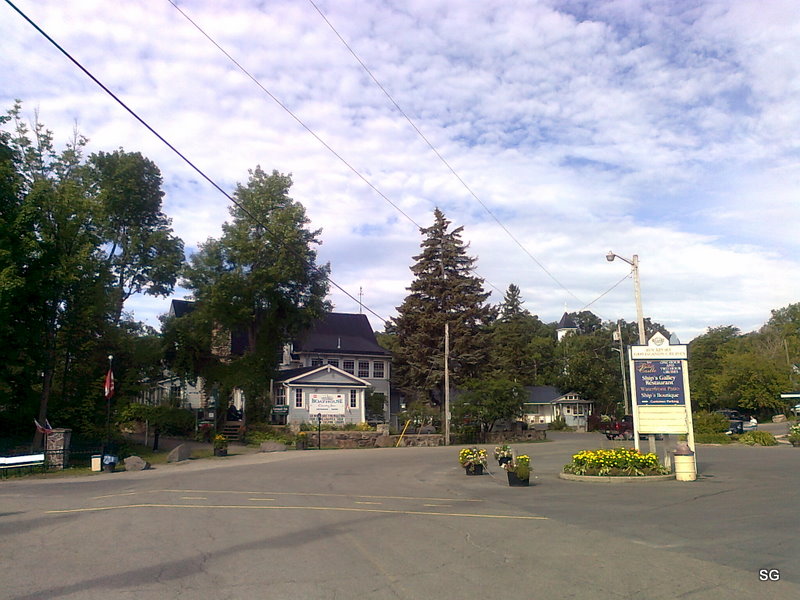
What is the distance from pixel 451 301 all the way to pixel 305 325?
605 inches

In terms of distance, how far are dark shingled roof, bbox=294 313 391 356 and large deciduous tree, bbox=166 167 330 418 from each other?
19.8 ft

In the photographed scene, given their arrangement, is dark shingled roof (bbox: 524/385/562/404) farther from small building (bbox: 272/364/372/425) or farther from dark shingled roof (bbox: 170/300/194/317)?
dark shingled roof (bbox: 170/300/194/317)

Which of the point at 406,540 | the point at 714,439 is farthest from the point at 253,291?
the point at 406,540

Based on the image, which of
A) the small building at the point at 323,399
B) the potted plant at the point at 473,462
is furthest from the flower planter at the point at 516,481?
the small building at the point at 323,399

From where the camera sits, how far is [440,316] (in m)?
57.3

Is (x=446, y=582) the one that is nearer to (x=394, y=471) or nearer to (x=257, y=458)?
(x=394, y=471)

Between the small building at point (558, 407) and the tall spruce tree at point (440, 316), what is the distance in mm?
18590

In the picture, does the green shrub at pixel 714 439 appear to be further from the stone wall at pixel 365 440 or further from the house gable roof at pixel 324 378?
the house gable roof at pixel 324 378

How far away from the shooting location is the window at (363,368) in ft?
189

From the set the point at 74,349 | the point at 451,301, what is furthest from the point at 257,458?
the point at 451,301

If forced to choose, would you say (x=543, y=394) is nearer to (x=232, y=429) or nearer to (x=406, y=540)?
(x=232, y=429)

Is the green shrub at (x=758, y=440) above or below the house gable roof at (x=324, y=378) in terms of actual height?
below

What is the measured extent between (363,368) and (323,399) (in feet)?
48.3

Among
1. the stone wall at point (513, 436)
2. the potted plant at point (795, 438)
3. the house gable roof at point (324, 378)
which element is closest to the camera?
the potted plant at point (795, 438)
